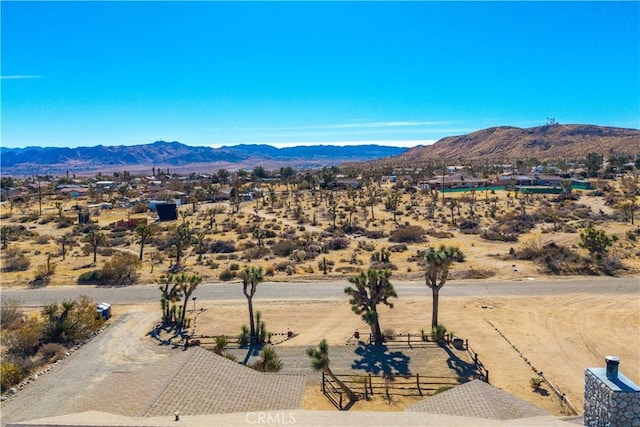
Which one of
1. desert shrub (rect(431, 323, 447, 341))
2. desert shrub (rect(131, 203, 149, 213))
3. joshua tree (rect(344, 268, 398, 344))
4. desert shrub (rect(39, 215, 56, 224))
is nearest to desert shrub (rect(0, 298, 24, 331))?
joshua tree (rect(344, 268, 398, 344))

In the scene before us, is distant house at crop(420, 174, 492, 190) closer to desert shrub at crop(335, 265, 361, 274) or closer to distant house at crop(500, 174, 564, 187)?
distant house at crop(500, 174, 564, 187)

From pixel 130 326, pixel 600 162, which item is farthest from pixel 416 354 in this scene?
pixel 600 162

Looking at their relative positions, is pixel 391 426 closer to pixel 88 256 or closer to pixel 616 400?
pixel 616 400

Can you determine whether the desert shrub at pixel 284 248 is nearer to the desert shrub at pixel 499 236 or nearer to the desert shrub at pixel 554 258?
the desert shrub at pixel 499 236

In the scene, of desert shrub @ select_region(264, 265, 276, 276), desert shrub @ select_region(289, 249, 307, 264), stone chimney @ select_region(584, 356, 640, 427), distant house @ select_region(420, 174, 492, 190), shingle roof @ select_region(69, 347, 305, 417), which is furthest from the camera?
distant house @ select_region(420, 174, 492, 190)

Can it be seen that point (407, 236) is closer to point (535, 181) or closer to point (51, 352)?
point (51, 352)

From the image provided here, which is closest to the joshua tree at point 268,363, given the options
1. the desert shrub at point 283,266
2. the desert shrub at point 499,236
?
the desert shrub at point 283,266

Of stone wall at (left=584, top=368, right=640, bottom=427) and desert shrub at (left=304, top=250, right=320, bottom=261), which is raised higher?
stone wall at (left=584, top=368, right=640, bottom=427)
